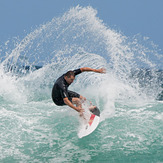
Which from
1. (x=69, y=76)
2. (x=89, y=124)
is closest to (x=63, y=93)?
(x=69, y=76)

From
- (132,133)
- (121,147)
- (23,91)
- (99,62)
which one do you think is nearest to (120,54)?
(99,62)

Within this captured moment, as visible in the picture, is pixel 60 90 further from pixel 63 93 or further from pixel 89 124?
pixel 89 124

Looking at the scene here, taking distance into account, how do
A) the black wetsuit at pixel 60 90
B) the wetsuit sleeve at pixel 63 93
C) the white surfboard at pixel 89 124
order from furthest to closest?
the black wetsuit at pixel 60 90
the wetsuit sleeve at pixel 63 93
the white surfboard at pixel 89 124

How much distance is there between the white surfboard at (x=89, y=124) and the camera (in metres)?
7.46

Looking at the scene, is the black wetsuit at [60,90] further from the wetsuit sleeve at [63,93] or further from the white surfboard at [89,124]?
the white surfboard at [89,124]

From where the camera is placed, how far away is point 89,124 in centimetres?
786

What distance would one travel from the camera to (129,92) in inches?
557

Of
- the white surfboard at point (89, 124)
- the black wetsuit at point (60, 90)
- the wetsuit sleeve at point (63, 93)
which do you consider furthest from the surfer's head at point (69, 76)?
the white surfboard at point (89, 124)

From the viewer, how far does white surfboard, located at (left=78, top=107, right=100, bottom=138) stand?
746cm

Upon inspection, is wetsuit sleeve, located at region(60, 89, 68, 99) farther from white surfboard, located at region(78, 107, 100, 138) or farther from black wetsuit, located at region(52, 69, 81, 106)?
white surfboard, located at region(78, 107, 100, 138)

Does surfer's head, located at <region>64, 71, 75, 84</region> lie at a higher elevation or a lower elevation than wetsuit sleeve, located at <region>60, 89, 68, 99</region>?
higher

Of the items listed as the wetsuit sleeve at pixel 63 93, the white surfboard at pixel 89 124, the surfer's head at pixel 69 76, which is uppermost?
the surfer's head at pixel 69 76

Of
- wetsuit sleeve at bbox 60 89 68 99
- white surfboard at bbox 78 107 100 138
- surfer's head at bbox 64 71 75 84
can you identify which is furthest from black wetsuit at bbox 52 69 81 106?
white surfboard at bbox 78 107 100 138

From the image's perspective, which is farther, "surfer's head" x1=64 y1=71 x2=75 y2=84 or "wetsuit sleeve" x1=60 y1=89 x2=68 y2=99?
"surfer's head" x1=64 y1=71 x2=75 y2=84
